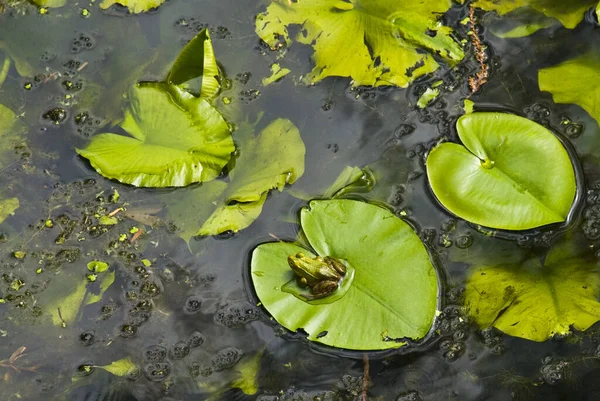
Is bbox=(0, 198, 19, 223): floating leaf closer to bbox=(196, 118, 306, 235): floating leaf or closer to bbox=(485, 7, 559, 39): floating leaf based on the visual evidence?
bbox=(196, 118, 306, 235): floating leaf

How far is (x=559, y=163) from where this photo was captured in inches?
91.9

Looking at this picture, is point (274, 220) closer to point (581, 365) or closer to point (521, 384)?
point (521, 384)

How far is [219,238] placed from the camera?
97.0 inches

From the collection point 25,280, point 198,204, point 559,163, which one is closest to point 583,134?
point 559,163

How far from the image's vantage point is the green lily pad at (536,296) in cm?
224

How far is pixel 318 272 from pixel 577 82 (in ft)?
4.80

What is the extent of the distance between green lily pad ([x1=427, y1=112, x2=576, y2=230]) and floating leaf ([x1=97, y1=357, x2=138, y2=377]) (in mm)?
1433

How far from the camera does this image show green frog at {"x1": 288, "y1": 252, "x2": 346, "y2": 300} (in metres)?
2.17

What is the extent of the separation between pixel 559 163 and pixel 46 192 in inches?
85.3

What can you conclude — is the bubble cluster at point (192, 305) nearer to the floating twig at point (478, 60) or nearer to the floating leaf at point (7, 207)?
the floating leaf at point (7, 207)

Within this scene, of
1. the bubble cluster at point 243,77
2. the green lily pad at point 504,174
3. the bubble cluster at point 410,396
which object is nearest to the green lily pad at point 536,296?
the green lily pad at point 504,174

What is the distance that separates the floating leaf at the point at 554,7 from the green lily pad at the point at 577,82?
0.68 ft

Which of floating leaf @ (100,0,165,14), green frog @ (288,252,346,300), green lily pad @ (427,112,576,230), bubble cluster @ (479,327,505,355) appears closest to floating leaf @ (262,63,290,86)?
floating leaf @ (100,0,165,14)


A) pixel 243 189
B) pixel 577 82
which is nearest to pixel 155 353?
pixel 243 189
